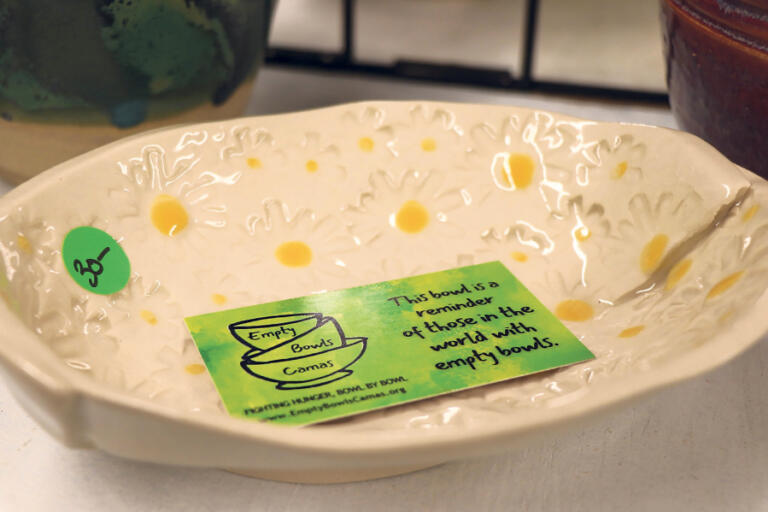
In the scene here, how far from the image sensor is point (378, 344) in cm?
39

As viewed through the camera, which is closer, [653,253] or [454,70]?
[653,253]

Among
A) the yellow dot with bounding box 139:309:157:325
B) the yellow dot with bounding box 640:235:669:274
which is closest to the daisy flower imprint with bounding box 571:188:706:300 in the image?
the yellow dot with bounding box 640:235:669:274

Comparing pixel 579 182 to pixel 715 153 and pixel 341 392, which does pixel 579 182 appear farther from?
pixel 341 392

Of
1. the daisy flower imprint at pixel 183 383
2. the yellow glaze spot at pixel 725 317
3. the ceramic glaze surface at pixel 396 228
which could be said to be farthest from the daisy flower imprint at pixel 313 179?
the yellow glaze spot at pixel 725 317

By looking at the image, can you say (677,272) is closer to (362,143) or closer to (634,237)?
(634,237)

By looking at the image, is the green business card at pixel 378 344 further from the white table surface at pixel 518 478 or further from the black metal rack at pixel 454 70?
the black metal rack at pixel 454 70

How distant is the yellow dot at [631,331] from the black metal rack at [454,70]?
13.2 inches

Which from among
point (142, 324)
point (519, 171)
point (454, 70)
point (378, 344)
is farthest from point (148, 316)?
point (454, 70)

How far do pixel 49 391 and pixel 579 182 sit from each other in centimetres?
30

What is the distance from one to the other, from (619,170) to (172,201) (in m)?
0.23

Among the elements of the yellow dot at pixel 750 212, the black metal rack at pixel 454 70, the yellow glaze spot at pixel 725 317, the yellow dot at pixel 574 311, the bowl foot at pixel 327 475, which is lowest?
the bowl foot at pixel 327 475

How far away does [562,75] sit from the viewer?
76 centimetres

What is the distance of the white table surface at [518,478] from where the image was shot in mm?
343

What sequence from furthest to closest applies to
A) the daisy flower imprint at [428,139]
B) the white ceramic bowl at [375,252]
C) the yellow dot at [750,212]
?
the daisy flower imprint at [428,139] → the yellow dot at [750,212] → the white ceramic bowl at [375,252]
